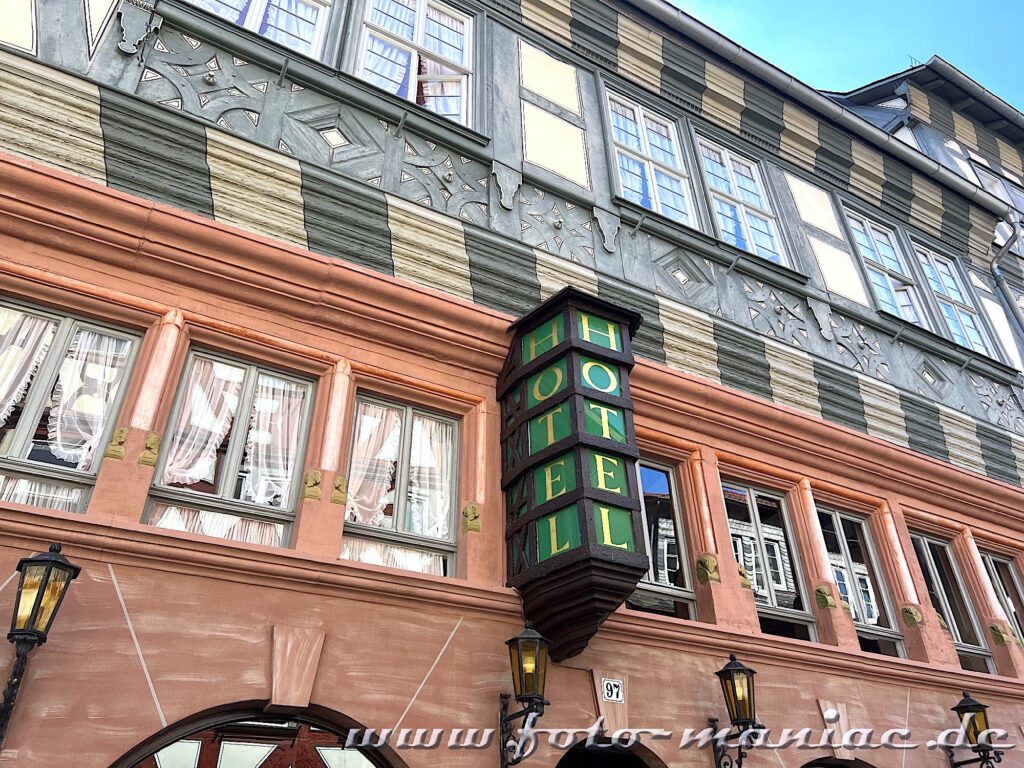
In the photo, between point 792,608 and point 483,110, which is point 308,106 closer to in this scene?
point 483,110

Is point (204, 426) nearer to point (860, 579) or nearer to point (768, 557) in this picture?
point (768, 557)

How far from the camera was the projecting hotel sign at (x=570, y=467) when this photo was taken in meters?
5.04

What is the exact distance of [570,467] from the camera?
5.38 metres

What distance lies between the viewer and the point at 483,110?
7.98 m

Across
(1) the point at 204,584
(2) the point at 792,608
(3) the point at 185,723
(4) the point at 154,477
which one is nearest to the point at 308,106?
(4) the point at 154,477

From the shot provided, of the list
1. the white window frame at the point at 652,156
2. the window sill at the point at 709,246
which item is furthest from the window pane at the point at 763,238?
the white window frame at the point at 652,156

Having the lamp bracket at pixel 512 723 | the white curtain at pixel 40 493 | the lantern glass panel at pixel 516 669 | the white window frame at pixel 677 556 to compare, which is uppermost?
the white window frame at pixel 677 556

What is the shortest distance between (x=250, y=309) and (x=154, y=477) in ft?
4.61

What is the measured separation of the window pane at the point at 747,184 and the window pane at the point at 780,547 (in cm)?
419

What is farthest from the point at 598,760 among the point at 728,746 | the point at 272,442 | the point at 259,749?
the point at 272,442

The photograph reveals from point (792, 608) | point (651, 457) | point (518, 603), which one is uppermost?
point (651, 457)

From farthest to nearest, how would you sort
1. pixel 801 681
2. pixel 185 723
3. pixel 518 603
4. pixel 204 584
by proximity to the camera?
pixel 801 681
pixel 518 603
pixel 204 584
pixel 185 723

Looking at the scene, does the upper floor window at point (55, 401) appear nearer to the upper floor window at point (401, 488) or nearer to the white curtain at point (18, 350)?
the white curtain at point (18, 350)

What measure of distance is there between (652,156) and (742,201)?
135cm
